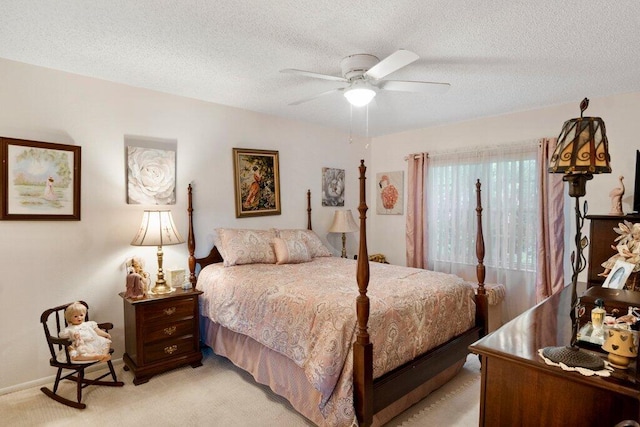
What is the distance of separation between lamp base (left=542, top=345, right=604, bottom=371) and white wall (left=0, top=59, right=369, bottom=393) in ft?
10.3

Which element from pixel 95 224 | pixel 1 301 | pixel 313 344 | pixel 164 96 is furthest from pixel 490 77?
pixel 1 301

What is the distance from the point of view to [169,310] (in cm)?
286

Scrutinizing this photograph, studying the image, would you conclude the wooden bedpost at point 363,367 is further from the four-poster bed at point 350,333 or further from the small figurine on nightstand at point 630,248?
the small figurine on nightstand at point 630,248

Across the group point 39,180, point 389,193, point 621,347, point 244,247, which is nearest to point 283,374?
point 244,247

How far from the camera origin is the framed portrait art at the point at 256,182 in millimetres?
3811

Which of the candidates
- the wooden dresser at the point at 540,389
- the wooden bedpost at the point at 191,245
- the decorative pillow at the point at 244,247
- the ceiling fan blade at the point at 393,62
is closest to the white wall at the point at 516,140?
the decorative pillow at the point at 244,247

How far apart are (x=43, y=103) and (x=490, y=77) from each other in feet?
11.8

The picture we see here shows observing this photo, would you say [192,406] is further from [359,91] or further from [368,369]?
[359,91]

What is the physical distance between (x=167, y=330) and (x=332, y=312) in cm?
161

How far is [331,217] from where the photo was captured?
15.7 feet

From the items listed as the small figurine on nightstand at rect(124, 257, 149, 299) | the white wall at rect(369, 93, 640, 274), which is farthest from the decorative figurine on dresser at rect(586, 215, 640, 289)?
the small figurine on nightstand at rect(124, 257, 149, 299)

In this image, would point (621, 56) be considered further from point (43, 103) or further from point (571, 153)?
point (43, 103)

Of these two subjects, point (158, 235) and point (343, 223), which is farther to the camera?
point (343, 223)

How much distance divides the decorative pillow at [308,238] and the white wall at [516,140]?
1.45 m
